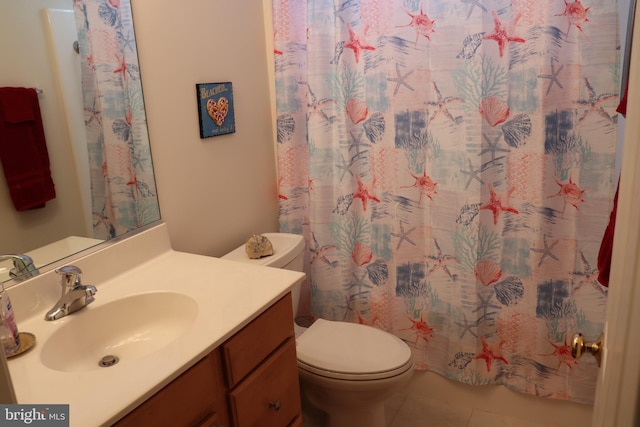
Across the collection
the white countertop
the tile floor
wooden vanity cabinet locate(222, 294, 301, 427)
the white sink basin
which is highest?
the white countertop

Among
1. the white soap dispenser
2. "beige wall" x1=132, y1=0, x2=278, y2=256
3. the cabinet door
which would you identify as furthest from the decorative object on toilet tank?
the white soap dispenser

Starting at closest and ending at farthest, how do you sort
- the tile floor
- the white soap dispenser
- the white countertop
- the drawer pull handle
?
the white countertop < the white soap dispenser < the drawer pull handle < the tile floor

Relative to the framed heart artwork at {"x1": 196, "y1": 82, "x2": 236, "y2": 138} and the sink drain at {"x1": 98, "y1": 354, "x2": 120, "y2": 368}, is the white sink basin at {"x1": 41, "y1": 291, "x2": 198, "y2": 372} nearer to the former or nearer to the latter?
the sink drain at {"x1": 98, "y1": 354, "x2": 120, "y2": 368}

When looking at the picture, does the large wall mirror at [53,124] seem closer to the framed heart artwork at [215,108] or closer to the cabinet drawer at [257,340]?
the framed heart artwork at [215,108]

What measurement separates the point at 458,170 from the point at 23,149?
1.43m

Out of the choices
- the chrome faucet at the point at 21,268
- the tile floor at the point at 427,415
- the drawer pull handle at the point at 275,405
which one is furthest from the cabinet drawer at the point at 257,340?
the tile floor at the point at 427,415

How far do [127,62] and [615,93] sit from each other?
159cm

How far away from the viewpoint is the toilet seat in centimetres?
175

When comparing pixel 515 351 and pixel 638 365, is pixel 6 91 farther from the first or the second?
pixel 515 351

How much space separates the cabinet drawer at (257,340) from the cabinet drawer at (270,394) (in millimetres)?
31

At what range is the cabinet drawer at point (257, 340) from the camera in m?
1.25

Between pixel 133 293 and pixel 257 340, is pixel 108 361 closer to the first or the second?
pixel 133 293

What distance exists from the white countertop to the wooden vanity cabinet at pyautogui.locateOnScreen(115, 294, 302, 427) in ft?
0.13

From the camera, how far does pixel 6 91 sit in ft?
4.13
